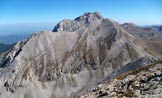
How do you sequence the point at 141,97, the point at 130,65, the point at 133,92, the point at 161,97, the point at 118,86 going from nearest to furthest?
the point at 161,97 → the point at 141,97 → the point at 133,92 → the point at 118,86 → the point at 130,65

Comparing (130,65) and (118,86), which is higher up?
(118,86)

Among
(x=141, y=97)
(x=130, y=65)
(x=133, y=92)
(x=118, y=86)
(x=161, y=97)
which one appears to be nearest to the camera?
(x=161, y=97)

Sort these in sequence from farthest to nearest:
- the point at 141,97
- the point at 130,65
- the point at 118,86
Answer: the point at 130,65
the point at 118,86
the point at 141,97

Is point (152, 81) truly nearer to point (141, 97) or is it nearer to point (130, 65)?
point (141, 97)

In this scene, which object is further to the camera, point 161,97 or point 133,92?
point 133,92

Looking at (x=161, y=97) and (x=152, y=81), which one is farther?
(x=152, y=81)

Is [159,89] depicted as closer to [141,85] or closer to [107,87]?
[141,85]

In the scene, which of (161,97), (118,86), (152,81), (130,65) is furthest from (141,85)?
(130,65)

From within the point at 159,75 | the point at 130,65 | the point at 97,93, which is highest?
the point at 159,75

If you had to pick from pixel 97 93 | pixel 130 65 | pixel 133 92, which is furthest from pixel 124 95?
pixel 130 65
